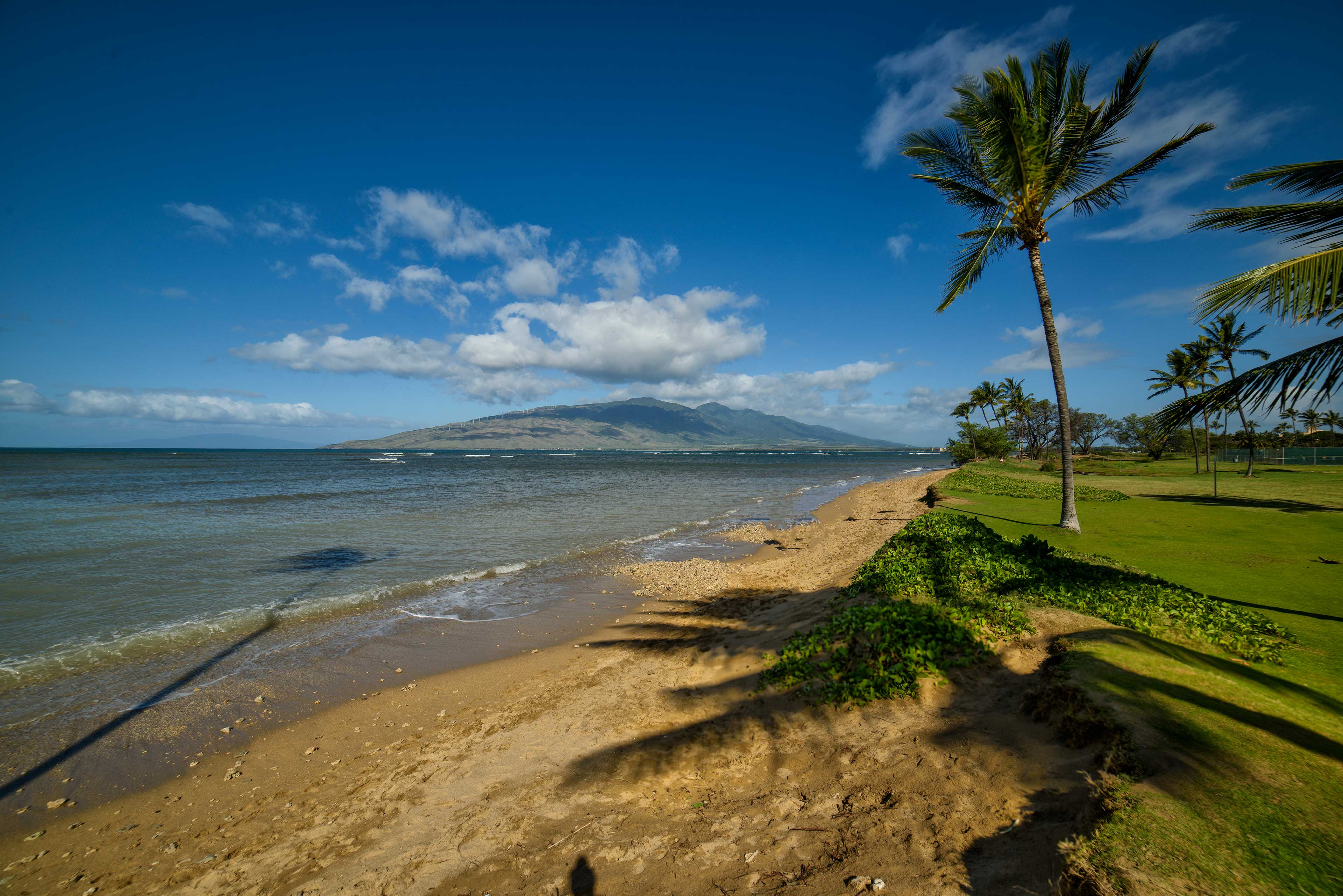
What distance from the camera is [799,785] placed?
184 inches

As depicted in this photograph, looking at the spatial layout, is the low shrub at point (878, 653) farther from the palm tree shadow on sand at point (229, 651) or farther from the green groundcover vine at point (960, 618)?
the palm tree shadow on sand at point (229, 651)

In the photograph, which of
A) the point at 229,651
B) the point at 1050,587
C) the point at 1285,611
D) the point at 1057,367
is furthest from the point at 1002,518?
the point at 229,651

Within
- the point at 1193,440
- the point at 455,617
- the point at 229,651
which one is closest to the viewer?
the point at 229,651

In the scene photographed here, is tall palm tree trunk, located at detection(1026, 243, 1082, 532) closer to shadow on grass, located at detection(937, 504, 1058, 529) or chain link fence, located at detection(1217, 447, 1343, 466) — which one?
shadow on grass, located at detection(937, 504, 1058, 529)

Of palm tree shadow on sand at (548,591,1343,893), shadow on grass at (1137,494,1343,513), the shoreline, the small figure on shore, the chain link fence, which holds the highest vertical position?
the chain link fence

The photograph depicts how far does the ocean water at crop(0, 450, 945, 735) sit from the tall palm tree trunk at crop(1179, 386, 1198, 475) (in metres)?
12.7

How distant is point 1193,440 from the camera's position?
49.0m

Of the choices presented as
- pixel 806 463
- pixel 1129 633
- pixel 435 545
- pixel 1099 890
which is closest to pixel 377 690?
pixel 1099 890

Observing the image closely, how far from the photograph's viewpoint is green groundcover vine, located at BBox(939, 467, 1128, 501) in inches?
829

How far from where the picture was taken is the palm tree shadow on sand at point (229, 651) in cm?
647

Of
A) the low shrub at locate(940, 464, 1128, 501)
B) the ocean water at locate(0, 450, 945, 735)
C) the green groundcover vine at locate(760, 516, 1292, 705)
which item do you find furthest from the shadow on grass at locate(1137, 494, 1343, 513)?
the ocean water at locate(0, 450, 945, 735)

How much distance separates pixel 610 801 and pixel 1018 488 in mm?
28324

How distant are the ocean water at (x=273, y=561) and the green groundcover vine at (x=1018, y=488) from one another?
8.46m

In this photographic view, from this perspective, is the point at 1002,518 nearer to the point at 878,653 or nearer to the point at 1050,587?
the point at 1050,587
